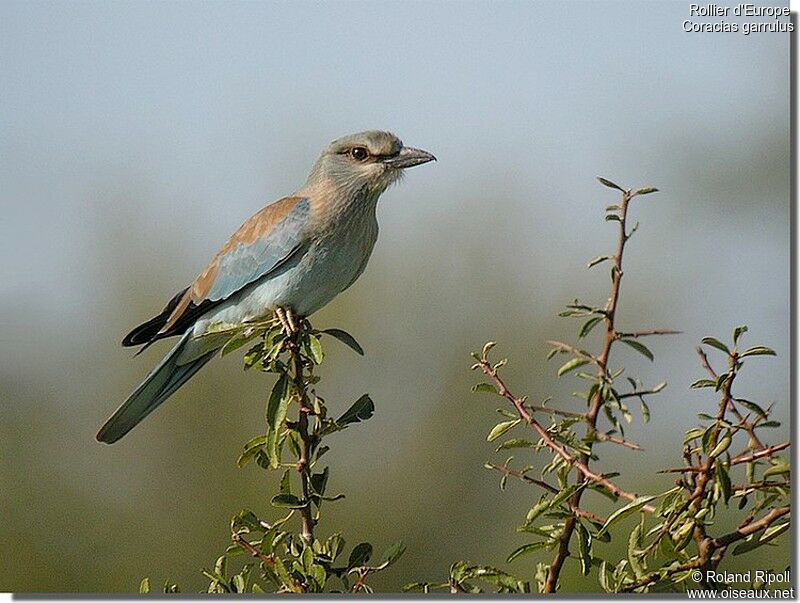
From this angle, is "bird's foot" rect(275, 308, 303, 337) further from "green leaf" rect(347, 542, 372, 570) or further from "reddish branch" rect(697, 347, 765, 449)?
"reddish branch" rect(697, 347, 765, 449)

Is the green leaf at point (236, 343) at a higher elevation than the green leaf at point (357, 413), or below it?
higher

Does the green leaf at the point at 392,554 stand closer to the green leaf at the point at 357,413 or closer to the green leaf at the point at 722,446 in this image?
the green leaf at the point at 357,413

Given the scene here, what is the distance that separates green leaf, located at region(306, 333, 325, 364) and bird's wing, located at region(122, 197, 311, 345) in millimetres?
497

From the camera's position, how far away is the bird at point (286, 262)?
2.54m

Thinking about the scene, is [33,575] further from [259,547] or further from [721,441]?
[721,441]

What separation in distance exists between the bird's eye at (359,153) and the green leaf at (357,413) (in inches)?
36.1

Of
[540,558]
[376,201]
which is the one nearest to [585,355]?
[376,201]

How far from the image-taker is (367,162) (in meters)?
2.72

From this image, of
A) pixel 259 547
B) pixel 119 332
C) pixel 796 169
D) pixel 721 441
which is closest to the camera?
pixel 721 441

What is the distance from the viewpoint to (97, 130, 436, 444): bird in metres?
2.54

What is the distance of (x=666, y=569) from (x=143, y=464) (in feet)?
8.80

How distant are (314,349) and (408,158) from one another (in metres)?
0.76

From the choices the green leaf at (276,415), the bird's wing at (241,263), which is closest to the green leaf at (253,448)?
the green leaf at (276,415)

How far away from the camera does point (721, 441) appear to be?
1.53 meters
